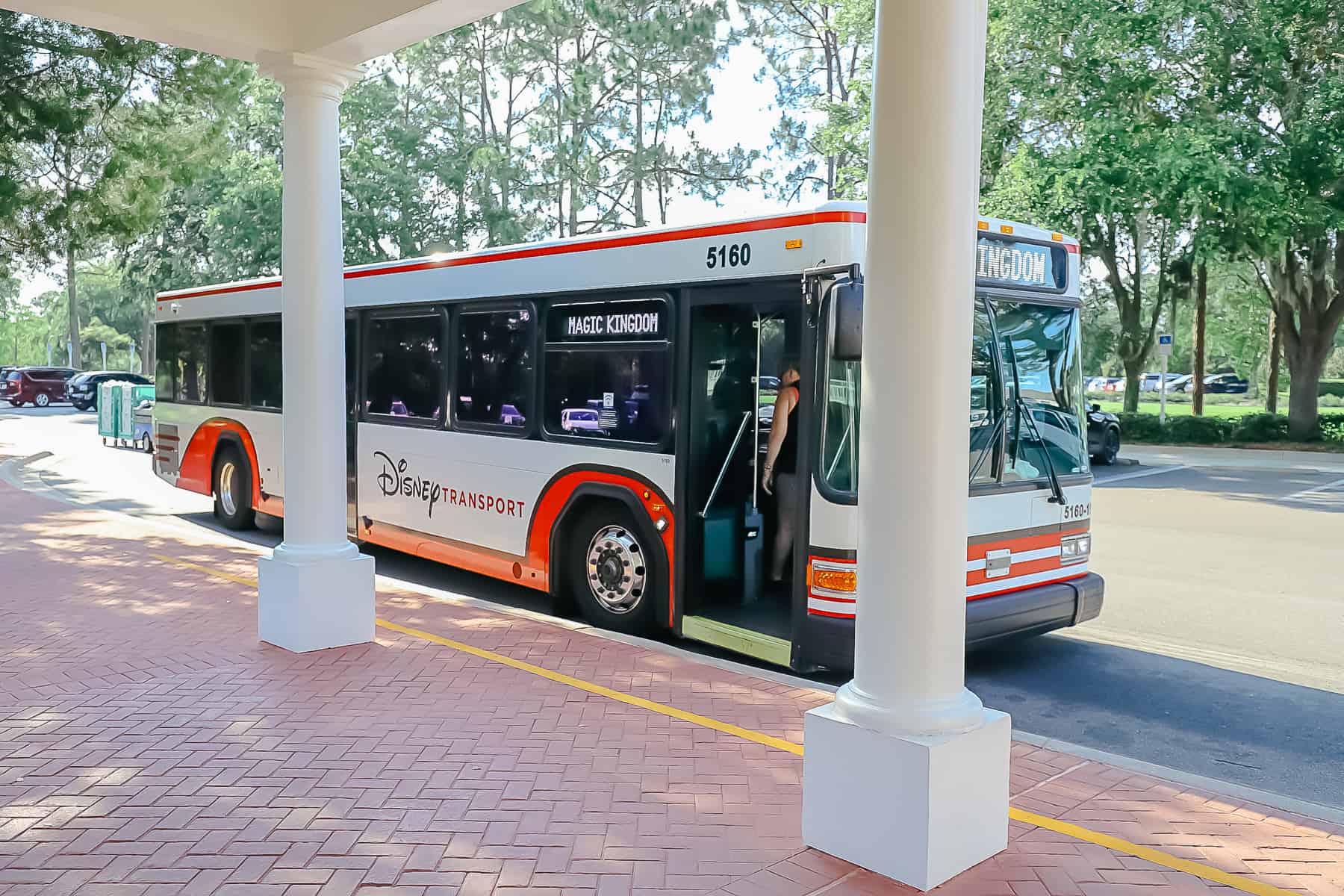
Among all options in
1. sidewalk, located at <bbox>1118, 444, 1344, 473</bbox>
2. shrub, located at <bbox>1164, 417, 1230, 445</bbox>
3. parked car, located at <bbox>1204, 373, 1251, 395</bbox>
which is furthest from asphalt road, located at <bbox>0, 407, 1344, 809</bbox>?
parked car, located at <bbox>1204, 373, 1251, 395</bbox>

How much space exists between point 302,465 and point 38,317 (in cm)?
10263

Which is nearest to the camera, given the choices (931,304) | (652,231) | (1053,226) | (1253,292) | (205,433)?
(931,304)

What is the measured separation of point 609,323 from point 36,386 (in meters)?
47.2

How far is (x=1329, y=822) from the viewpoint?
445 centimetres

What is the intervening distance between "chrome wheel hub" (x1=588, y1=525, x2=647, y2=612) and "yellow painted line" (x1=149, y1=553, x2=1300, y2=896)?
109 centimetres

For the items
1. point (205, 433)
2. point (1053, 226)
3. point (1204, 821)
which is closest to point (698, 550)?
point (1204, 821)

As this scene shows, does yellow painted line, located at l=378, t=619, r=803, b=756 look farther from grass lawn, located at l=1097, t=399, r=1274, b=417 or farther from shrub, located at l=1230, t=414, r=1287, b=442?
grass lawn, located at l=1097, t=399, r=1274, b=417

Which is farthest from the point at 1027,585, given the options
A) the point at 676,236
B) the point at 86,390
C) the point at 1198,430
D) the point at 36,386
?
the point at 36,386

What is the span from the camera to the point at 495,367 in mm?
8719

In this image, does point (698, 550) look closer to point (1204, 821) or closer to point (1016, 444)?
point (1016, 444)

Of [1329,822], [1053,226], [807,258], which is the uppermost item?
[1053,226]

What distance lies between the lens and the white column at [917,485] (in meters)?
3.70

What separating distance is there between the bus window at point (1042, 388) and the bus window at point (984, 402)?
0.33 ft

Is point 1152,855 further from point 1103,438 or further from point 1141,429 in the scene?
point 1141,429
